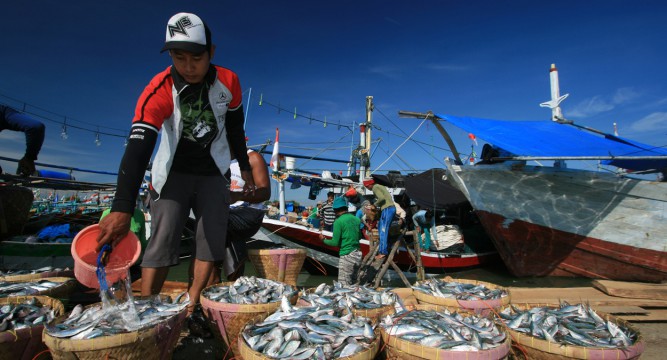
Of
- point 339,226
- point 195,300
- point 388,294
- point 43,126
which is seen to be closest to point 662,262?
point 339,226

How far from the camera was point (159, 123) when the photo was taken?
243cm

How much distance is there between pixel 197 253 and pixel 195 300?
0.43 m

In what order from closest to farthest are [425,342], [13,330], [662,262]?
1. [13,330]
2. [425,342]
3. [662,262]

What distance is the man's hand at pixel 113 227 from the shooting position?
209cm

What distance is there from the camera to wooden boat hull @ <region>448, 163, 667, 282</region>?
8133 millimetres

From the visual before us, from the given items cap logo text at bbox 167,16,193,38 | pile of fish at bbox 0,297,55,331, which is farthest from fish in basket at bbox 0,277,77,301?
cap logo text at bbox 167,16,193,38

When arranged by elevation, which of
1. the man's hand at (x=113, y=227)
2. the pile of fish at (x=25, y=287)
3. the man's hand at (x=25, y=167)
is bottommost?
the pile of fish at (x=25, y=287)

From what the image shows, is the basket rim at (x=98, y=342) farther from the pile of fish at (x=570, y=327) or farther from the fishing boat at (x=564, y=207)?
the fishing boat at (x=564, y=207)

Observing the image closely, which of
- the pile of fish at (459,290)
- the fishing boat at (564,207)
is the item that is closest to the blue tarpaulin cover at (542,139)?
the fishing boat at (564,207)

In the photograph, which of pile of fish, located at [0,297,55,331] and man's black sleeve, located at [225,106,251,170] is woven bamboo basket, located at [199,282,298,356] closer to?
pile of fish, located at [0,297,55,331]

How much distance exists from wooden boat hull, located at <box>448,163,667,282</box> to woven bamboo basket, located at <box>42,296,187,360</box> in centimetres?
826

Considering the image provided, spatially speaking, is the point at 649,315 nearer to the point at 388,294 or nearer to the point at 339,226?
the point at 388,294

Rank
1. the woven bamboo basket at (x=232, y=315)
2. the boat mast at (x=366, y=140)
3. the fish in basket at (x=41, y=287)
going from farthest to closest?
the boat mast at (x=366, y=140) < the fish in basket at (x=41, y=287) < the woven bamboo basket at (x=232, y=315)

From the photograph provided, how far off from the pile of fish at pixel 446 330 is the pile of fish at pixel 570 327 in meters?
0.33
